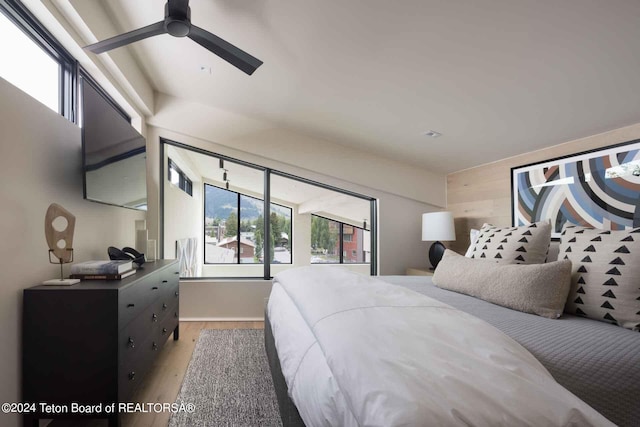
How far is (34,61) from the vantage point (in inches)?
75.4

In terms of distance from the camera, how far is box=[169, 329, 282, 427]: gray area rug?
5.83 feet

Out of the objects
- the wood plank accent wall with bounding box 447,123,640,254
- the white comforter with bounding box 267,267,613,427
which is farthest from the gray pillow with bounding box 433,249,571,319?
the wood plank accent wall with bounding box 447,123,640,254

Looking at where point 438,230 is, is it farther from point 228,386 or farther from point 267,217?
point 228,386

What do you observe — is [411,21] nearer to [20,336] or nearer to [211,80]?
[211,80]

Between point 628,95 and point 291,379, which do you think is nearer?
point 291,379

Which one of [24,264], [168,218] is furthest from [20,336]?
[168,218]

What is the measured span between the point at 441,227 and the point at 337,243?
1.28 m

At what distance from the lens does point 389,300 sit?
140 centimetres

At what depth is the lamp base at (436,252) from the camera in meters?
3.64

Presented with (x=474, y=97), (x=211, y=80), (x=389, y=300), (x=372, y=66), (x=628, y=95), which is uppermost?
(x=211, y=80)

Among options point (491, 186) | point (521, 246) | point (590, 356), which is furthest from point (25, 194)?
point (491, 186)

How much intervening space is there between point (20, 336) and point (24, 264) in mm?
349

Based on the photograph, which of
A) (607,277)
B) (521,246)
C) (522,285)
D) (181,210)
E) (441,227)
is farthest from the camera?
(181,210)

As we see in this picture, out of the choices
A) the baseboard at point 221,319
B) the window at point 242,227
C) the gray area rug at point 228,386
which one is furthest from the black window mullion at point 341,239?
the gray area rug at point 228,386
